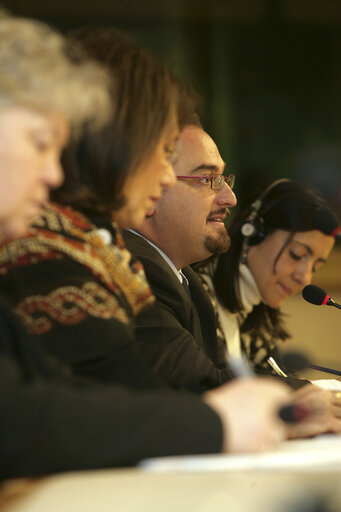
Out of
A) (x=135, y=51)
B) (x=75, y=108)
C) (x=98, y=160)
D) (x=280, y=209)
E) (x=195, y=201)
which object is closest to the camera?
(x=75, y=108)

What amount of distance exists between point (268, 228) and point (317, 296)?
707mm

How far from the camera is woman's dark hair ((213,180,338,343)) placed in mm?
2328

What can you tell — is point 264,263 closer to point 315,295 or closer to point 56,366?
point 315,295

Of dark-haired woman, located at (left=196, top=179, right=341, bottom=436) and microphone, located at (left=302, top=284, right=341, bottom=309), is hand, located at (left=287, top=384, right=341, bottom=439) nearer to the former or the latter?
microphone, located at (left=302, top=284, right=341, bottom=309)

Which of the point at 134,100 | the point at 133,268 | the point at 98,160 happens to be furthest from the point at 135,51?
the point at 133,268

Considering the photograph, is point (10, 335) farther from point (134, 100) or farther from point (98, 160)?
point (134, 100)

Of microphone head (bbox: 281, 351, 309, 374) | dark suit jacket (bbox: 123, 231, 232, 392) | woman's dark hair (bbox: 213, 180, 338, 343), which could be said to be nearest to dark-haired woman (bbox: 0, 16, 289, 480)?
microphone head (bbox: 281, 351, 309, 374)

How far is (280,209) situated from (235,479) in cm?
168

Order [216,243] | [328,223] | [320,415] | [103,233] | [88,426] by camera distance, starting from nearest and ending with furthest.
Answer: [88,426] < [103,233] < [320,415] < [328,223] < [216,243]

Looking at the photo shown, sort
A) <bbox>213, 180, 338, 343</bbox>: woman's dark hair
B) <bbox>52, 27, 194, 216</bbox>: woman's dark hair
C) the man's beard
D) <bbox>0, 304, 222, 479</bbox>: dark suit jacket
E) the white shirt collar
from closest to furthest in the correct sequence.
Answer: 1. <bbox>0, 304, 222, 479</bbox>: dark suit jacket
2. <bbox>52, 27, 194, 216</bbox>: woman's dark hair
3. the white shirt collar
4. the man's beard
5. <bbox>213, 180, 338, 343</bbox>: woman's dark hair

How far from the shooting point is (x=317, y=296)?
173 cm

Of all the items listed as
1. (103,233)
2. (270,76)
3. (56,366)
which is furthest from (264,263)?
(270,76)

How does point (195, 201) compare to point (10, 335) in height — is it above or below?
above

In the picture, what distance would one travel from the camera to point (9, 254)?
100cm
